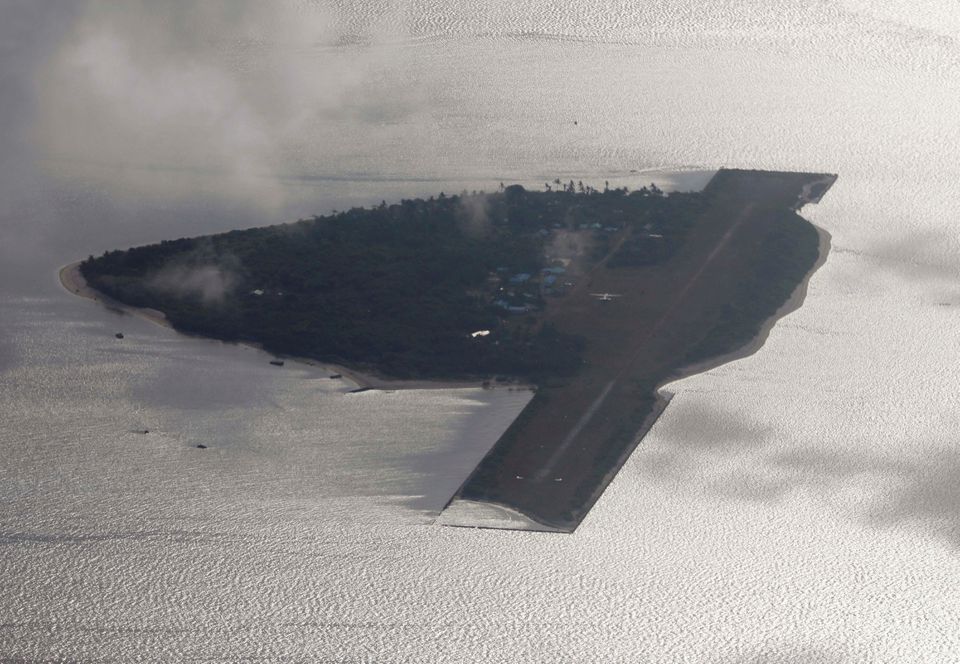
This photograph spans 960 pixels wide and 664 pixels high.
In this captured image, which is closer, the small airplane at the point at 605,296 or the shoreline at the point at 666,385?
the shoreline at the point at 666,385

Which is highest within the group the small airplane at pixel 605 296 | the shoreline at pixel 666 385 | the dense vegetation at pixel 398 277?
the dense vegetation at pixel 398 277

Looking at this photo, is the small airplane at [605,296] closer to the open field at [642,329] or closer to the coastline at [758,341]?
the open field at [642,329]

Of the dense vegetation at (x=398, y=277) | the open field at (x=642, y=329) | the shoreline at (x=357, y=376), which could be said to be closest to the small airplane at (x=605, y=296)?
the open field at (x=642, y=329)

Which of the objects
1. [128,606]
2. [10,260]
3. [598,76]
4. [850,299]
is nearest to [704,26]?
[598,76]

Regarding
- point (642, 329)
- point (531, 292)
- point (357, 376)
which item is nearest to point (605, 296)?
point (531, 292)

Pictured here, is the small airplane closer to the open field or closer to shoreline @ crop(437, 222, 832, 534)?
the open field

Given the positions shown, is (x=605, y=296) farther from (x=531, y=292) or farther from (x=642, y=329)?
(x=642, y=329)

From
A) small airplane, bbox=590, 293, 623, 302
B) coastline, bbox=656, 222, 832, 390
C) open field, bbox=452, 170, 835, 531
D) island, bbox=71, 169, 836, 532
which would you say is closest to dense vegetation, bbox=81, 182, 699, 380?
island, bbox=71, 169, 836, 532
